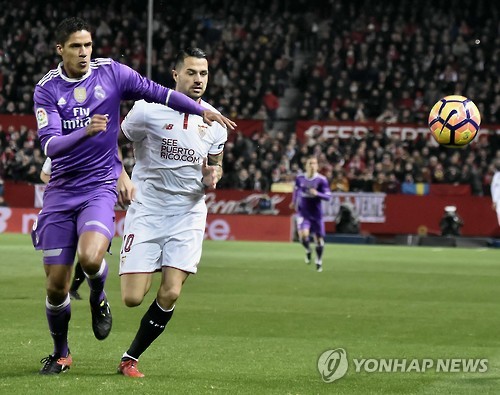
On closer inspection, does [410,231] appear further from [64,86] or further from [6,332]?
[64,86]

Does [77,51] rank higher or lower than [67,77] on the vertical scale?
higher

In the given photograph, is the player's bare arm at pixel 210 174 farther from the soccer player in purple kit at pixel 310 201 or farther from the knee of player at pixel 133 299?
the soccer player in purple kit at pixel 310 201

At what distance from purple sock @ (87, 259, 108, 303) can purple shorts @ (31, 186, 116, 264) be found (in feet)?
1.01

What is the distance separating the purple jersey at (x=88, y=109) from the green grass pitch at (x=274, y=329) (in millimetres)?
1525

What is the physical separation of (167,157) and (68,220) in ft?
3.37

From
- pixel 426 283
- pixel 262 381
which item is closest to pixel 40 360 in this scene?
pixel 262 381

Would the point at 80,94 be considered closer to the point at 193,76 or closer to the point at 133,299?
the point at 193,76

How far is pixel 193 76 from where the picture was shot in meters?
8.36

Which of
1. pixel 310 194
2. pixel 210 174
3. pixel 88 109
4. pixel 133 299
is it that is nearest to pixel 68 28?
pixel 88 109

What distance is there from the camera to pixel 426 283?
18.5m

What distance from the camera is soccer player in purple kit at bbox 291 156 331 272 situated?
2242 centimetres

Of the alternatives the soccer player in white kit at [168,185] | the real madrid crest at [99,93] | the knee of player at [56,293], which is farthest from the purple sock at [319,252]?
the real madrid crest at [99,93]

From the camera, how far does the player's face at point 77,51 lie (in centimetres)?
768

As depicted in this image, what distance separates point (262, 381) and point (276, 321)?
460cm
